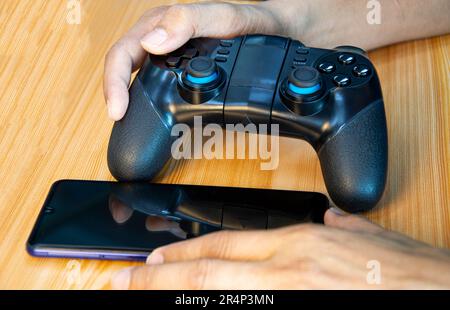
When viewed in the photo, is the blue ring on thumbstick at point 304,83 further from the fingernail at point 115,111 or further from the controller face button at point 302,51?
the fingernail at point 115,111

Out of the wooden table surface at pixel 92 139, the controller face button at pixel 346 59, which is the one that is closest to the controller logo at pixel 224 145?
the wooden table surface at pixel 92 139

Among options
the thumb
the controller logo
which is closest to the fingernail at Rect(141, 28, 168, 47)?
the thumb

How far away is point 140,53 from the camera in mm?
850

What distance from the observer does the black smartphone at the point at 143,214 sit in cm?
66

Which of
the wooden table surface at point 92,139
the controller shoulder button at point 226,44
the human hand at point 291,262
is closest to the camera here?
the human hand at point 291,262

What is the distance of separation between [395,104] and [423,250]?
0.28 metres

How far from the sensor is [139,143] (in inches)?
29.0

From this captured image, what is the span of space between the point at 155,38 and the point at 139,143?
0.13 meters

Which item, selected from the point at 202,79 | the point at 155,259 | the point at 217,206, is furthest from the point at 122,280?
the point at 202,79

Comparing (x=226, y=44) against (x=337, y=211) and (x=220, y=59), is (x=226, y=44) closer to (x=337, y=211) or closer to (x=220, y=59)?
(x=220, y=59)

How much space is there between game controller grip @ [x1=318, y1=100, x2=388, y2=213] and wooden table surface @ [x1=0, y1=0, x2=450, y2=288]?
32 mm

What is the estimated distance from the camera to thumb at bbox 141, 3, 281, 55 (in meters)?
0.79

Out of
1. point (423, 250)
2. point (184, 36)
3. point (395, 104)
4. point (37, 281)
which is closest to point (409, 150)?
point (395, 104)

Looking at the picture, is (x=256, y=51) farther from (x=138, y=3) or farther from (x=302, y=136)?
(x=138, y=3)
